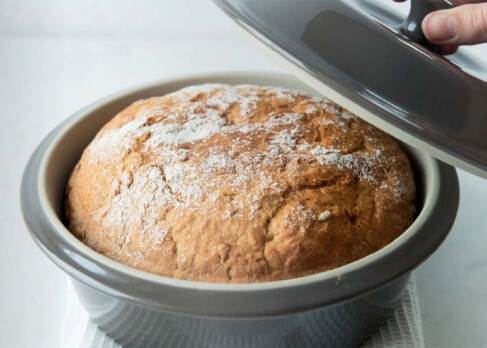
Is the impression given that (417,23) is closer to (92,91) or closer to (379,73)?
(379,73)

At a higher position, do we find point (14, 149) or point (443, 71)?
point (443, 71)

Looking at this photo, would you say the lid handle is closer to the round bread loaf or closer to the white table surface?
the round bread loaf

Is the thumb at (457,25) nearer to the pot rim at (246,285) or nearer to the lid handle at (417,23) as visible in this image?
the lid handle at (417,23)

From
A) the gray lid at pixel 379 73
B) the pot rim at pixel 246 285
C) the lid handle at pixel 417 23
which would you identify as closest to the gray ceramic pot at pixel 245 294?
the pot rim at pixel 246 285

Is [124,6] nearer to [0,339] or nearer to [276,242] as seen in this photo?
[0,339]

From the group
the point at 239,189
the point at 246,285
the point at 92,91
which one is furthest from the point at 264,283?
the point at 92,91

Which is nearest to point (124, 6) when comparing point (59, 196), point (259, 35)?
point (59, 196)

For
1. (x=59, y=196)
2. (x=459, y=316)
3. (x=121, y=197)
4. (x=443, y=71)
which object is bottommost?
(x=459, y=316)
